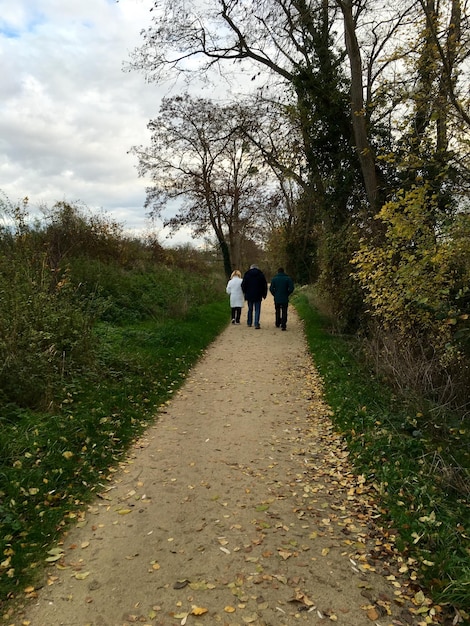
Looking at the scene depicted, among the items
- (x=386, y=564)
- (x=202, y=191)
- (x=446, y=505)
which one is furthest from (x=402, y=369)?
(x=202, y=191)

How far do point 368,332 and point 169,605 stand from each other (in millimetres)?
8225

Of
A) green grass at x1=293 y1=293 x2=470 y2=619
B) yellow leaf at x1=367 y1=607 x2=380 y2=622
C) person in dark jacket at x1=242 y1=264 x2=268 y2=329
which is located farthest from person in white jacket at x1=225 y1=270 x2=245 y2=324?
yellow leaf at x1=367 y1=607 x2=380 y2=622

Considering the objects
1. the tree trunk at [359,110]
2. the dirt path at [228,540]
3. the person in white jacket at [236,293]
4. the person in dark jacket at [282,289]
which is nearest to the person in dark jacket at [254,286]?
the person in dark jacket at [282,289]

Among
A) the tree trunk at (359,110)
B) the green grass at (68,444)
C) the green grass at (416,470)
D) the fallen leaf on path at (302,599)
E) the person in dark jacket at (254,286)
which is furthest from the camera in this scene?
the person in dark jacket at (254,286)

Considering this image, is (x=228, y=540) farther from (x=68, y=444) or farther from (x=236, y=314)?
(x=236, y=314)

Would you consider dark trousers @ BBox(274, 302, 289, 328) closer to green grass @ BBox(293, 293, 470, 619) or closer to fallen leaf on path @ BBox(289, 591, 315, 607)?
green grass @ BBox(293, 293, 470, 619)

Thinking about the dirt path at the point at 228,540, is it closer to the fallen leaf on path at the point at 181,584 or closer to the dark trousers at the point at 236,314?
the fallen leaf on path at the point at 181,584

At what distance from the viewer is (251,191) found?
95.0 feet

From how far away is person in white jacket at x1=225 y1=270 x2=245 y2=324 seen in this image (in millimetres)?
13791

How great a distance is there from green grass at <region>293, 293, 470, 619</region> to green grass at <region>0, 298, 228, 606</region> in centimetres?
285

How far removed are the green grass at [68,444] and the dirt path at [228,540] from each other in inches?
8.0

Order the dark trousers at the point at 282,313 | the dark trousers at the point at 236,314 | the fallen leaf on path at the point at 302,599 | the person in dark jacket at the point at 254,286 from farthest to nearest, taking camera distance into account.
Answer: the dark trousers at the point at 236,314
the dark trousers at the point at 282,313
the person in dark jacket at the point at 254,286
the fallen leaf on path at the point at 302,599

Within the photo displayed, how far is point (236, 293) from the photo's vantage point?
14.1 m

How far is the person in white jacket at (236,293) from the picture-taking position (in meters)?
13.8
